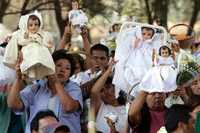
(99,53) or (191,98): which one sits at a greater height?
(99,53)

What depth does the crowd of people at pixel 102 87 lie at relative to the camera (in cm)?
483

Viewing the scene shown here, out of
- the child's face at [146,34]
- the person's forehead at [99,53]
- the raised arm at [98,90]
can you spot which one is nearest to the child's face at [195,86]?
the child's face at [146,34]

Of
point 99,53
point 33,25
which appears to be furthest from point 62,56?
point 99,53

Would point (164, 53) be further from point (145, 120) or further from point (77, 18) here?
point (77, 18)

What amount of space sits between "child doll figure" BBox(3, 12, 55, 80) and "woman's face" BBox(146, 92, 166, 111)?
805mm

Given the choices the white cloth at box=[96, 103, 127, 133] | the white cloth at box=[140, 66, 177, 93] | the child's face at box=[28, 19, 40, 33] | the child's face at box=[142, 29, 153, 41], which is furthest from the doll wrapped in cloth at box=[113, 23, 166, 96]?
the child's face at box=[28, 19, 40, 33]

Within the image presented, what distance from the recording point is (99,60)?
6.52m

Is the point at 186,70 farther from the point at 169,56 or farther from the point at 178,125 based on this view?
the point at 178,125

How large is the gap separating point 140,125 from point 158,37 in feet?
3.30

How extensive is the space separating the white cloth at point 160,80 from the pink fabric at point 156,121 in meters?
0.20

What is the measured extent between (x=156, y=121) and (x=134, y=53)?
939mm

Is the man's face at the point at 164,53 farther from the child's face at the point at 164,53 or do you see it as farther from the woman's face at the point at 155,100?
the woman's face at the point at 155,100

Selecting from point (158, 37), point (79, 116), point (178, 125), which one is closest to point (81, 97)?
point (79, 116)

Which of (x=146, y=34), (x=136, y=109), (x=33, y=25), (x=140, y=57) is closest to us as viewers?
(x=136, y=109)
